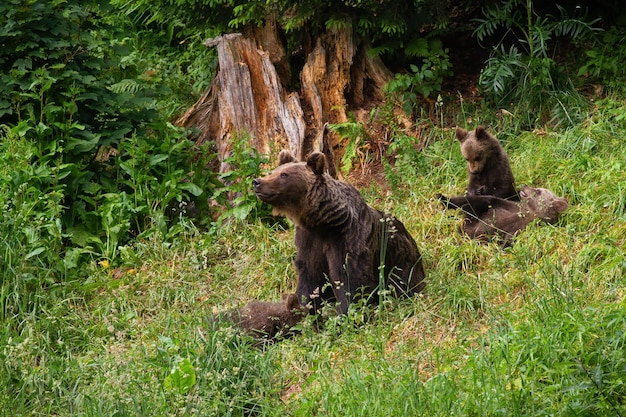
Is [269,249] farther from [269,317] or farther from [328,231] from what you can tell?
[269,317]

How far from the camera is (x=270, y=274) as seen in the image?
26.2 feet

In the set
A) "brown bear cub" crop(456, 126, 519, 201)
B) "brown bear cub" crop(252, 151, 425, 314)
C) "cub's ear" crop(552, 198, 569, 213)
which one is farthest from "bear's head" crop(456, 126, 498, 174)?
"brown bear cub" crop(252, 151, 425, 314)

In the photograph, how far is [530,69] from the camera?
9.66 m

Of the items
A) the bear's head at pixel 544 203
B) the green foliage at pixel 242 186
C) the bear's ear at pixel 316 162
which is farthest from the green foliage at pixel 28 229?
the bear's head at pixel 544 203

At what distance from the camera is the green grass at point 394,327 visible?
5180 millimetres

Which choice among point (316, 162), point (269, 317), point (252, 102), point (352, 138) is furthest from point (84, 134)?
point (269, 317)

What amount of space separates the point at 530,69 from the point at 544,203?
7.33 ft

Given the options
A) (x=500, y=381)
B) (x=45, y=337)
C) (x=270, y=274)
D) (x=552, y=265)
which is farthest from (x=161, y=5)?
(x=500, y=381)

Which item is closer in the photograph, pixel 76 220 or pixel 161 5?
pixel 76 220

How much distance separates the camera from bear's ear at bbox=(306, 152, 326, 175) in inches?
279

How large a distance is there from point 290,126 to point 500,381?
16.5 feet

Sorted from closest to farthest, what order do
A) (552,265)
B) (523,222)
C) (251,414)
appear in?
(251,414), (552,265), (523,222)

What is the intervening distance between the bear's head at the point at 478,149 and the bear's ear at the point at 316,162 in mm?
1983

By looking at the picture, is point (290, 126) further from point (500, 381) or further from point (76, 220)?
point (500, 381)
